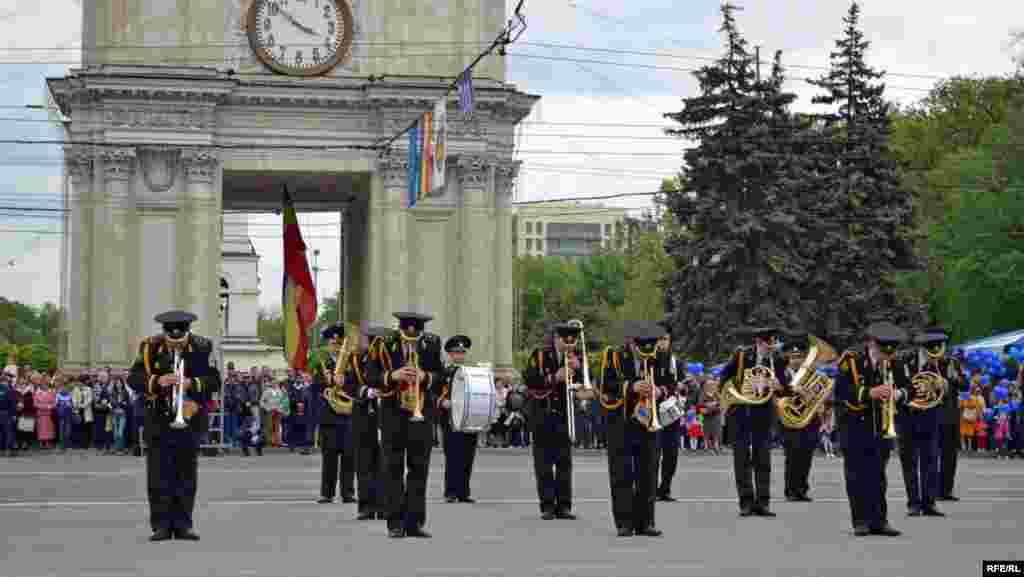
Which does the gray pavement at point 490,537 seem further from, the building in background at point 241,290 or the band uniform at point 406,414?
the building in background at point 241,290

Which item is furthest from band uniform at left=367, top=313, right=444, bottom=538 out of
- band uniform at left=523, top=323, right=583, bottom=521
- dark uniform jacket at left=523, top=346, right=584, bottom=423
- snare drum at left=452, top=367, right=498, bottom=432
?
dark uniform jacket at left=523, top=346, right=584, bottom=423

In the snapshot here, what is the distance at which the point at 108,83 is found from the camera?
168 ft

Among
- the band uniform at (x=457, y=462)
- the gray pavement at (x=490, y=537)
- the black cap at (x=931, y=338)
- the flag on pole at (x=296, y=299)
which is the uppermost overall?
the flag on pole at (x=296, y=299)

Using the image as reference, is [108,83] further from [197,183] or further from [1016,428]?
[1016,428]

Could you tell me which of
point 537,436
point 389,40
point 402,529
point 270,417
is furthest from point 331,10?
point 402,529

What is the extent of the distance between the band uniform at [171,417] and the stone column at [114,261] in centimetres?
3400

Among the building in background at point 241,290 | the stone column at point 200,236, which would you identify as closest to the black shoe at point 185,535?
the stone column at point 200,236

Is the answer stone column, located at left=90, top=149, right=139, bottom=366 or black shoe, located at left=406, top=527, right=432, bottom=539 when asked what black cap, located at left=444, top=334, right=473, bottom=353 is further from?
stone column, located at left=90, top=149, right=139, bottom=366

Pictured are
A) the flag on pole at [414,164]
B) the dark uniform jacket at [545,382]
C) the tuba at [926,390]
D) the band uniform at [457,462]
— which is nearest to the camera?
the tuba at [926,390]

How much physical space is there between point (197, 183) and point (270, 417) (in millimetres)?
9772

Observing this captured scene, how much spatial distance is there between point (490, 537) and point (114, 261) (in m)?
35.5

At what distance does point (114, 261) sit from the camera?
52.2 m

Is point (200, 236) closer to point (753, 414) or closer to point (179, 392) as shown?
point (753, 414)

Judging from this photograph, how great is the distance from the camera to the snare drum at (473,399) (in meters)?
21.2
